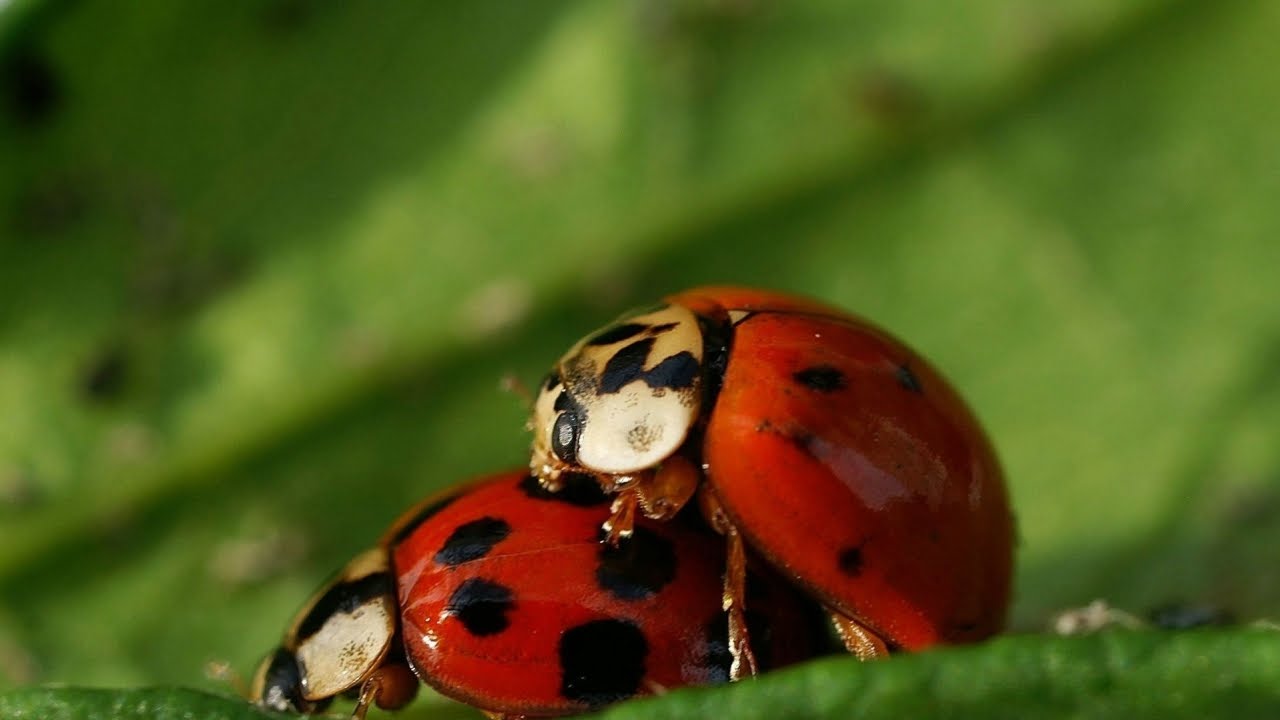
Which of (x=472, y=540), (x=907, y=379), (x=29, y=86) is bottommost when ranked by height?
(x=472, y=540)

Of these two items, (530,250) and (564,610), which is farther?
(530,250)

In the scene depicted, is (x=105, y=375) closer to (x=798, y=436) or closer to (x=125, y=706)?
(x=125, y=706)

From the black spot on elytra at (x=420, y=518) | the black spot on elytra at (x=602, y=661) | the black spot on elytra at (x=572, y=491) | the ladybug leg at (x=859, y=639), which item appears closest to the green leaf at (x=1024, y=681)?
the black spot on elytra at (x=602, y=661)

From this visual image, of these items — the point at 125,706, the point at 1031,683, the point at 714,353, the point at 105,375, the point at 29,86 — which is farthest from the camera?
the point at 105,375

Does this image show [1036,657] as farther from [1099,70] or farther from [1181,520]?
[1099,70]

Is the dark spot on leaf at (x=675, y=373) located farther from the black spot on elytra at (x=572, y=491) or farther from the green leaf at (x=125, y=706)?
the green leaf at (x=125, y=706)

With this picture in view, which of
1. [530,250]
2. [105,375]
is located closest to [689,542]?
[530,250]

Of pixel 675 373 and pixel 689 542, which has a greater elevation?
pixel 675 373
